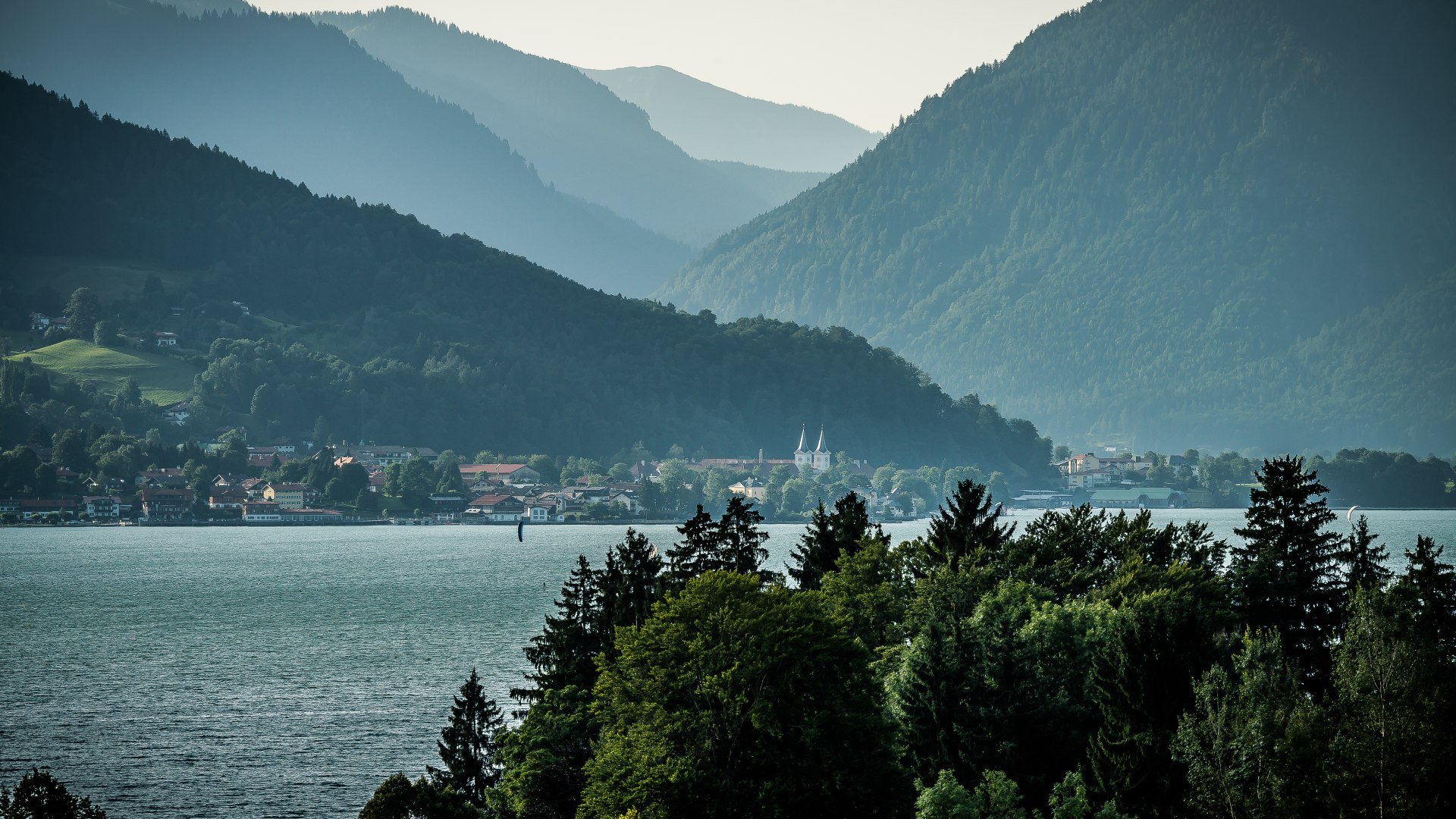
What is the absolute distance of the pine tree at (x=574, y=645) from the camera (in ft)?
145

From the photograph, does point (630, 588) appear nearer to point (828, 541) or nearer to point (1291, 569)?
point (828, 541)

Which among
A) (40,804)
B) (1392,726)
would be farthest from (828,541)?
(40,804)

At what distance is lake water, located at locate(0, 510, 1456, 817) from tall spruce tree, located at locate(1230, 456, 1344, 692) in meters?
26.1

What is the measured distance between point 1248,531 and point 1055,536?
6.06 metres

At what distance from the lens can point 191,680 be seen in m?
67.4

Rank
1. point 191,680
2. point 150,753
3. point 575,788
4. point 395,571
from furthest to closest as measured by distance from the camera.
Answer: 1. point 395,571
2. point 191,680
3. point 150,753
4. point 575,788

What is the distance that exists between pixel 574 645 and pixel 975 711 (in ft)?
49.8

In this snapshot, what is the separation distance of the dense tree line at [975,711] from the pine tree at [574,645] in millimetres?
146

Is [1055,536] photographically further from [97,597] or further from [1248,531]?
[97,597]

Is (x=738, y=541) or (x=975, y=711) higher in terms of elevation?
(x=738, y=541)

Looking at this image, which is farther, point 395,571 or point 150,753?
point 395,571

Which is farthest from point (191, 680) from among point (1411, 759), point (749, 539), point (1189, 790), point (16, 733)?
point (1411, 759)

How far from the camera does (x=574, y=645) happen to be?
45.4 metres

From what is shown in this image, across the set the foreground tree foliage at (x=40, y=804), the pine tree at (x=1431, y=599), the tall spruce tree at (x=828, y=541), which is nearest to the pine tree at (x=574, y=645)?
the tall spruce tree at (x=828, y=541)
